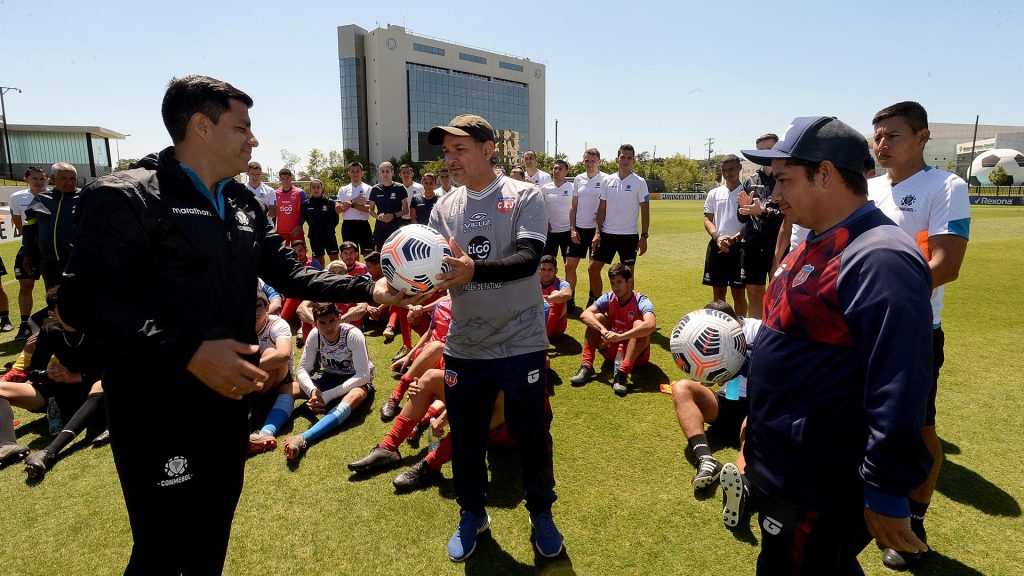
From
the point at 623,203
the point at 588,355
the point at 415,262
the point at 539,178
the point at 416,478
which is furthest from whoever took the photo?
the point at 539,178

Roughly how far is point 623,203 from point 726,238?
1.94 meters

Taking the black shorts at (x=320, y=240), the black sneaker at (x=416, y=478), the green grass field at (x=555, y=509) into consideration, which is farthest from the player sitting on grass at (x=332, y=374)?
the black shorts at (x=320, y=240)

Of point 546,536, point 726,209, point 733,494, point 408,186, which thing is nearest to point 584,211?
point 726,209

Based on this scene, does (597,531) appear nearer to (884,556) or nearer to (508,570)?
(508,570)

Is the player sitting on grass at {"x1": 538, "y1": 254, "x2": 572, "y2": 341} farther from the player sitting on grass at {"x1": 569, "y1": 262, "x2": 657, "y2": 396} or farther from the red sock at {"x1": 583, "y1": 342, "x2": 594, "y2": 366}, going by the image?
the red sock at {"x1": 583, "y1": 342, "x2": 594, "y2": 366}

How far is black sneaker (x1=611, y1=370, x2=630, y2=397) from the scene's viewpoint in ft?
19.0

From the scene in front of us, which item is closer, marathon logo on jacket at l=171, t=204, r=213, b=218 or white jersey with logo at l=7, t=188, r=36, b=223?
marathon logo on jacket at l=171, t=204, r=213, b=218

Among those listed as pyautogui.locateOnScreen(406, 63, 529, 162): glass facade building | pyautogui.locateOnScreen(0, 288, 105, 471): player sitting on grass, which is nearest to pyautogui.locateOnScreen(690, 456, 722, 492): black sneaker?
pyautogui.locateOnScreen(0, 288, 105, 471): player sitting on grass

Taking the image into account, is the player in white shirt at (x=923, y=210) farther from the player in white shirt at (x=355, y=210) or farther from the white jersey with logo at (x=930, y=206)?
the player in white shirt at (x=355, y=210)

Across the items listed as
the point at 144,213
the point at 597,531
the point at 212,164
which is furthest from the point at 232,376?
the point at 597,531

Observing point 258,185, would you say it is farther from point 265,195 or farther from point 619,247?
point 619,247

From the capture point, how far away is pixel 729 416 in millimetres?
4715

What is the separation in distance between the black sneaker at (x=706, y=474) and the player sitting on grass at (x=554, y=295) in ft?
10.9

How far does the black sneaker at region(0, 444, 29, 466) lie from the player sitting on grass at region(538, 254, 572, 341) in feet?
18.0
